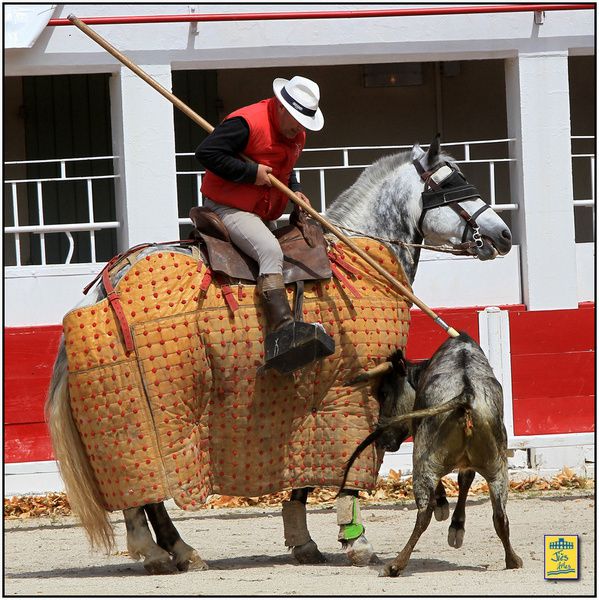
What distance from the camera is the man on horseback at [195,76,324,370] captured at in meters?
6.23

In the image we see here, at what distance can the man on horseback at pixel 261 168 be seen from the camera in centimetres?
623

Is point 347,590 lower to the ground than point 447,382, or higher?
lower

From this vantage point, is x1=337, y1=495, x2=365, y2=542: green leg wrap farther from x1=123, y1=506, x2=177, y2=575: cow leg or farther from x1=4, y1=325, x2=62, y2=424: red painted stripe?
x1=4, y1=325, x2=62, y2=424: red painted stripe

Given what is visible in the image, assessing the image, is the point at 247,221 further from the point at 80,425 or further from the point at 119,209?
the point at 119,209

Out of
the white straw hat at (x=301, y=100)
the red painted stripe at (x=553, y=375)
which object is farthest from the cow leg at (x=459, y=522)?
the red painted stripe at (x=553, y=375)

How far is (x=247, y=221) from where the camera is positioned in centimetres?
636

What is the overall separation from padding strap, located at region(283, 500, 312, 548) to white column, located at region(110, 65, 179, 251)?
3.25 m

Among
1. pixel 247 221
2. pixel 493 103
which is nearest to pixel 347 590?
pixel 247 221

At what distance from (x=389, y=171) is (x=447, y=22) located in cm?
321

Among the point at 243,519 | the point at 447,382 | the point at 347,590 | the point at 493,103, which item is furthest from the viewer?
the point at 493,103

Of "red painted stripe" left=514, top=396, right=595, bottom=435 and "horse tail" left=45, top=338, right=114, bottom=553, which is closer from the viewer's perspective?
"horse tail" left=45, top=338, right=114, bottom=553
